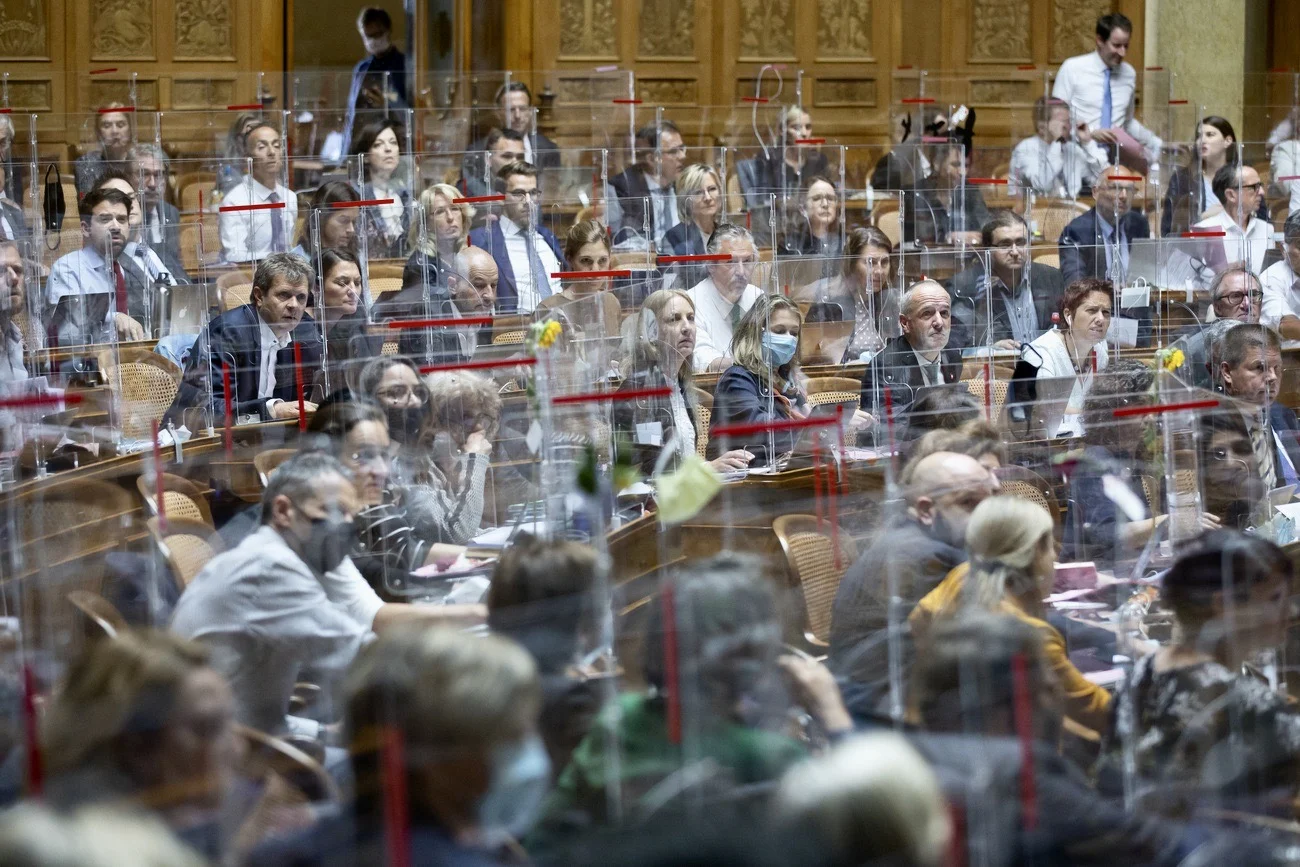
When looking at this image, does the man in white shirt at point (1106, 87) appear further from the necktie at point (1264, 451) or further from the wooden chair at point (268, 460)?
the wooden chair at point (268, 460)

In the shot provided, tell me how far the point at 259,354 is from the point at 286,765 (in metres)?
3.06

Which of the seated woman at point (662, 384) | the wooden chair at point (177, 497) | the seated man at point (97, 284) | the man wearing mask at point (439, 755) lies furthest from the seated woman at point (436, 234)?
the man wearing mask at point (439, 755)

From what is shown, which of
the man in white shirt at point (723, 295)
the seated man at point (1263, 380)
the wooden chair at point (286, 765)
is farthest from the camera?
the man in white shirt at point (723, 295)

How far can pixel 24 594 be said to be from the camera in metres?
2.96

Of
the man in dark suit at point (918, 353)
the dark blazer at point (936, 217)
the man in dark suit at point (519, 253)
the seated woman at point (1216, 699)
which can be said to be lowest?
the seated woman at point (1216, 699)

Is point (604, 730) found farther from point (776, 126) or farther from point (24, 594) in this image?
point (776, 126)

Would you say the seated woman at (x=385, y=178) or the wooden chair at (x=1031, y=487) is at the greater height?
the seated woman at (x=385, y=178)

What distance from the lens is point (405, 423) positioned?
380 cm

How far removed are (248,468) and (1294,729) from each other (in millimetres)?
2457

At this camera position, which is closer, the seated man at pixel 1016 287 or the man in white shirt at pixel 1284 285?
the seated man at pixel 1016 287

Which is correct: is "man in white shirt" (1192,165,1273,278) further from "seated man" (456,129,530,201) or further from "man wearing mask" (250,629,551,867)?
"man wearing mask" (250,629,551,867)

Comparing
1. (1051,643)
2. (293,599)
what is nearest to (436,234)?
(293,599)

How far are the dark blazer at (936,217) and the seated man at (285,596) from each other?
5289mm

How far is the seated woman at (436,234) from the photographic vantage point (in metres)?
6.08
